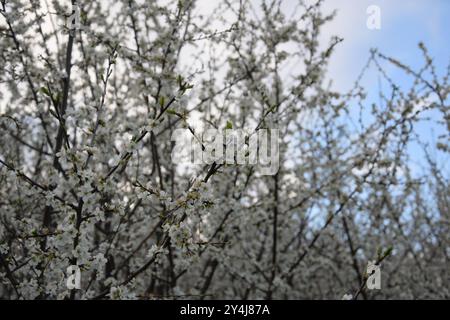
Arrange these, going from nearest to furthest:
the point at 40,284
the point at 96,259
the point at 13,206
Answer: the point at 96,259
the point at 40,284
the point at 13,206

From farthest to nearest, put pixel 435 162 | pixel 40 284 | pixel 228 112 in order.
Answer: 1. pixel 435 162
2. pixel 228 112
3. pixel 40 284

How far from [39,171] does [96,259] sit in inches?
137

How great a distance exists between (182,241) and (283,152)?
3.70 metres

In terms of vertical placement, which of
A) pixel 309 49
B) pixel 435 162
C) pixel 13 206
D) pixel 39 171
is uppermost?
pixel 309 49

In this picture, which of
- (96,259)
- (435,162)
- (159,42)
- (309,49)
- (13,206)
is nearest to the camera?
(96,259)
